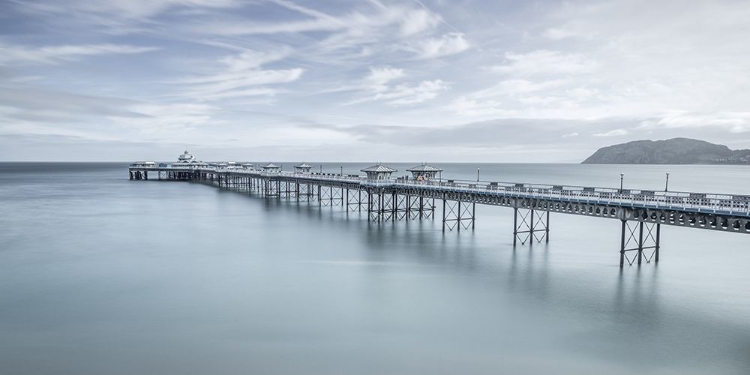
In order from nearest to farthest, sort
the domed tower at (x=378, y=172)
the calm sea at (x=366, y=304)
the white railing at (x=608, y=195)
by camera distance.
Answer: the calm sea at (x=366, y=304) → the white railing at (x=608, y=195) → the domed tower at (x=378, y=172)

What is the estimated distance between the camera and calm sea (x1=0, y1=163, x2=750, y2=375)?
66.5ft

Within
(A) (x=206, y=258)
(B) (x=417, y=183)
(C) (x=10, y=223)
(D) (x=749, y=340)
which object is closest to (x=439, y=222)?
(B) (x=417, y=183)

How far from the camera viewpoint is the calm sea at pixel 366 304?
20.3m

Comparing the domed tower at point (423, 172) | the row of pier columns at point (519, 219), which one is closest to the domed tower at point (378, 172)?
the row of pier columns at point (519, 219)

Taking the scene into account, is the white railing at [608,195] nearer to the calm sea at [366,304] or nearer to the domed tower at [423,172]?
the domed tower at [423,172]

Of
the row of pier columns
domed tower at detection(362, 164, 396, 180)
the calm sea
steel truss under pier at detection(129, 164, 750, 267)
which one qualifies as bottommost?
the calm sea

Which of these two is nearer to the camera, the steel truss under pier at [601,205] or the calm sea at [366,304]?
the calm sea at [366,304]

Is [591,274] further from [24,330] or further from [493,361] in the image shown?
[24,330]

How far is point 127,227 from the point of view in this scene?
55.6 m

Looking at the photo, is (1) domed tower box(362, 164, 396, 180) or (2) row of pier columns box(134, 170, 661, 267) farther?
(1) domed tower box(362, 164, 396, 180)

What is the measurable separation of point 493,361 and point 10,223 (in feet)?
206

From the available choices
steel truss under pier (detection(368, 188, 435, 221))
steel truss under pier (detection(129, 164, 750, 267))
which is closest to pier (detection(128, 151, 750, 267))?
steel truss under pier (detection(129, 164, 750, 267))

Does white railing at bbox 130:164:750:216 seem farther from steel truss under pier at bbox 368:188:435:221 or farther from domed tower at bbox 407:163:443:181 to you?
domed tower at bbox 407:163:443:181

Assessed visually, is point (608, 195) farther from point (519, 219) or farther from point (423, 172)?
point (519, 219)
